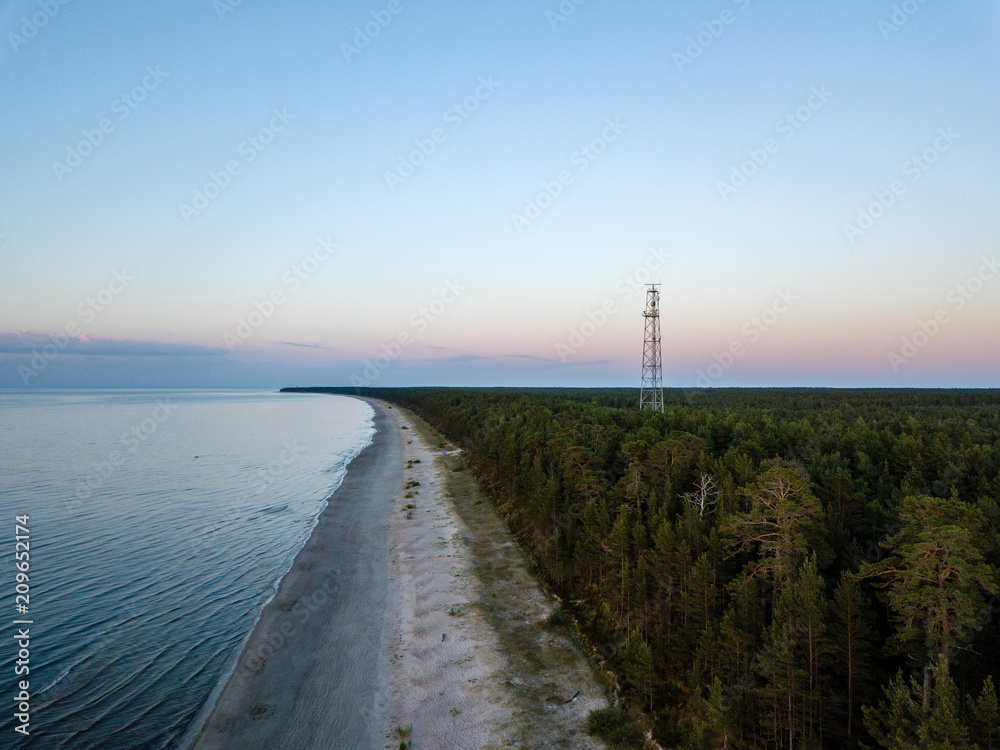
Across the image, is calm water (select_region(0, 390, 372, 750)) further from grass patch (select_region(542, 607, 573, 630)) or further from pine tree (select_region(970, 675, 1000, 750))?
pine tree (select_region(970, 675, 1000, 750))

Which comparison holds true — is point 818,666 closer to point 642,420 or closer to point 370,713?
point 370,713

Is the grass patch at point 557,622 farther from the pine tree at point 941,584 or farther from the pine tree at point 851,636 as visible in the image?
the pine tree at point 941,584

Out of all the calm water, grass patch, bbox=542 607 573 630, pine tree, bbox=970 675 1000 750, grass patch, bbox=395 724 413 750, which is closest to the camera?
pine tree, bbox=970 675 1000 750

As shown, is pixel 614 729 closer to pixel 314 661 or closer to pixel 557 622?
pixel 557 622

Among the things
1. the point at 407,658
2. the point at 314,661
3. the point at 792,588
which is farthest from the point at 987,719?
the point at 314,661

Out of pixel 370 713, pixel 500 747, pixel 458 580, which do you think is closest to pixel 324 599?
pixel 458 580

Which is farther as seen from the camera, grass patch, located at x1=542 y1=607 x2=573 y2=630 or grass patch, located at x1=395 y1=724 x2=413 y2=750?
grass patch, located at x1=542 y1=607 x2=573 y2=630

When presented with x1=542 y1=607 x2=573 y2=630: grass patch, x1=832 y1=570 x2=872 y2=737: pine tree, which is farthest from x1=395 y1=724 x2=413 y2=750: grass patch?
x1=832 y1=570 x2=872 y2=737: pine tree
